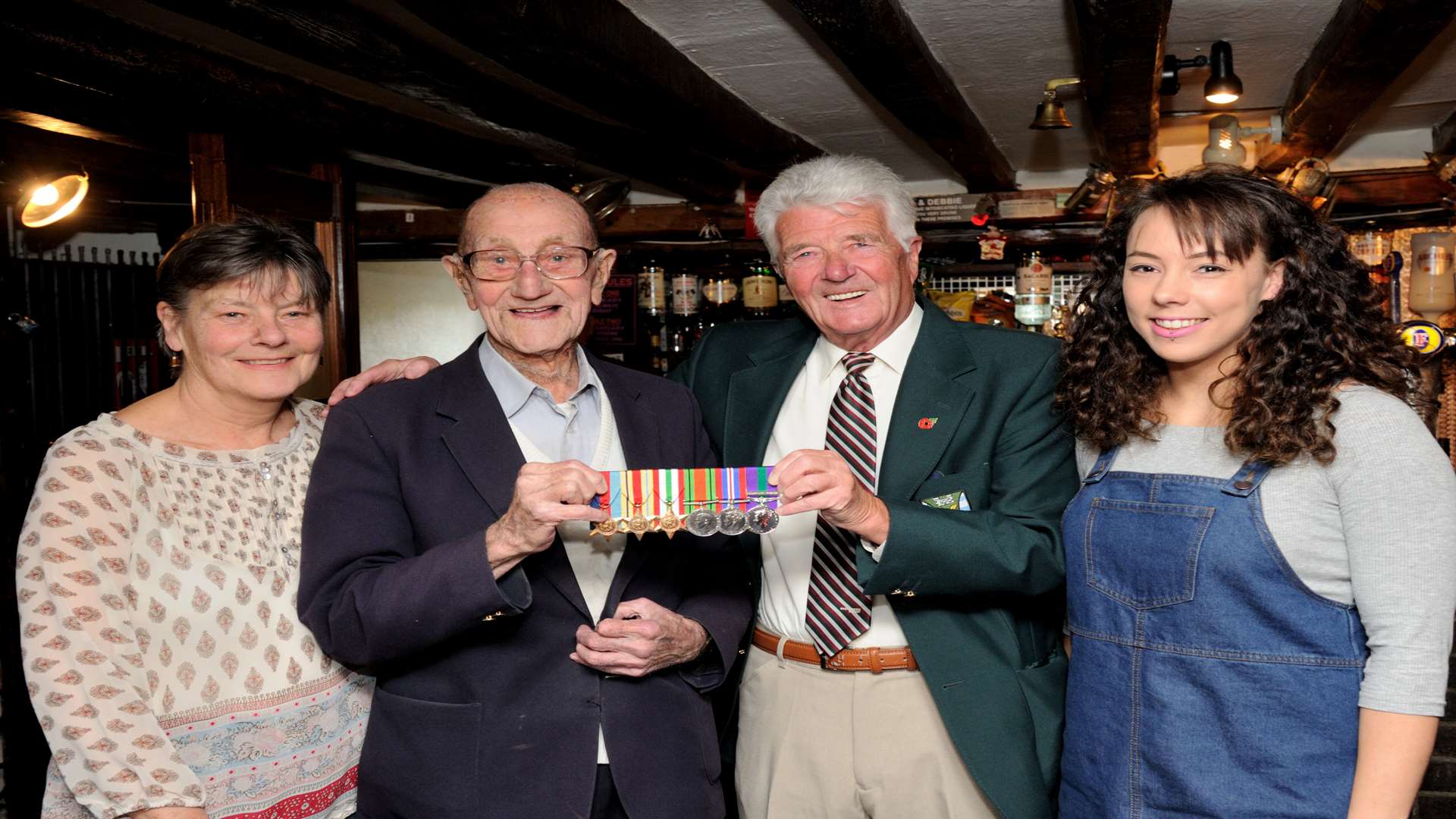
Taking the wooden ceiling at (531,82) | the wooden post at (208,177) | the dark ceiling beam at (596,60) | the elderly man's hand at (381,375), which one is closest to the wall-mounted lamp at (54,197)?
the wooden ceiling at (531,82)

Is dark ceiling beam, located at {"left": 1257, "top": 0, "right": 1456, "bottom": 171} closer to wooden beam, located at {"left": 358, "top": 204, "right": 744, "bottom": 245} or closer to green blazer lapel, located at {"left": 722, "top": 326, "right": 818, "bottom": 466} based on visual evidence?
green blazer lapel, located at {"left": 722, "top": 326, "right": 818, "bottom": 466}

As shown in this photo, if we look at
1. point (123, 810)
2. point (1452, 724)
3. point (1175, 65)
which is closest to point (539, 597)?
point (123, 810)

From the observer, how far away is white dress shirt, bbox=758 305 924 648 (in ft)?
7.63

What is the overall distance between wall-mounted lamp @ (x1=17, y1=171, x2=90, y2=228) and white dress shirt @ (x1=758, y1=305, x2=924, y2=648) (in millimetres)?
3951

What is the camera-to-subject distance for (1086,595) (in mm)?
2084

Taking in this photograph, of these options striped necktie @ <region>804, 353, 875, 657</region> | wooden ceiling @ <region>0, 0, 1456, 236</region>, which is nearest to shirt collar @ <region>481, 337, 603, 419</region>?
striped necktie @ <region>804, 353, 875, 657</region>

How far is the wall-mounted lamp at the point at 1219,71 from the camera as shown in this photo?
417 cm

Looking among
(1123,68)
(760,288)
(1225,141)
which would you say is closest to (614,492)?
(1123,68)

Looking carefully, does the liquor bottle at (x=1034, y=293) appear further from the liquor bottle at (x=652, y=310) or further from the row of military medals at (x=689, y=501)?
the row of military medals at (x=689, y=501)

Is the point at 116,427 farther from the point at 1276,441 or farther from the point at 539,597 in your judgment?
the point at 1276,441

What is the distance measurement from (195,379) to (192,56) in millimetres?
2083

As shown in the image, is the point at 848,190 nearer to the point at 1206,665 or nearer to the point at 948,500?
the point at 948,500

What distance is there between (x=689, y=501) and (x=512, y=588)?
36 cm

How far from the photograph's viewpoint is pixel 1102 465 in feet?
6.99
